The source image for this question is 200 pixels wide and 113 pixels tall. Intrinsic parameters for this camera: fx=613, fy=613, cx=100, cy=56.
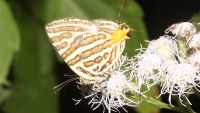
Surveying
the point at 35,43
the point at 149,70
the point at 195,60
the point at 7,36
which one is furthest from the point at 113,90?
the point at 35,43

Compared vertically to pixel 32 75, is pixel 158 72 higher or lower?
lower

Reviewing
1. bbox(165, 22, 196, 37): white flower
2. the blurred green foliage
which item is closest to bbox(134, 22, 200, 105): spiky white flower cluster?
bbox(165, 22, 196, 37): white flower

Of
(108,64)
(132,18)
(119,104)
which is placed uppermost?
(132,18)

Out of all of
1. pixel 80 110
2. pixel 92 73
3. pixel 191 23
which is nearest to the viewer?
pixel 92 73

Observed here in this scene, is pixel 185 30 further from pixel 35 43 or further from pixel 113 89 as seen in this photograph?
pixel 35 43

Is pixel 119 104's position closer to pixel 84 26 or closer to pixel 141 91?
pixel 141 91

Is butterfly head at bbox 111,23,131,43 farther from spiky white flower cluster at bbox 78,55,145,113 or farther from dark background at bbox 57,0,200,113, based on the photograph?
dark background at bbox 57,0,200,113

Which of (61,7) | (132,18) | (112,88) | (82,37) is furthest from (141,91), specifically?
(61,7)
